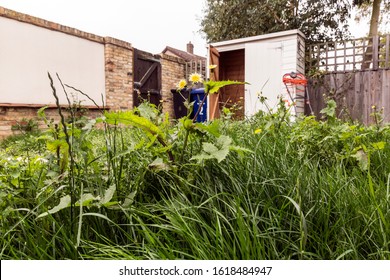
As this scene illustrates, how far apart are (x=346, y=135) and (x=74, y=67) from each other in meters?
5.79

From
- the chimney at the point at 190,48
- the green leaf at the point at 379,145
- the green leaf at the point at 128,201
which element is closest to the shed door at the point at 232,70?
the green leaf at the point at 379,145

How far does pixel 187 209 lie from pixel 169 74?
8277 mm

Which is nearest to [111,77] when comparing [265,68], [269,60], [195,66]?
[195,66]

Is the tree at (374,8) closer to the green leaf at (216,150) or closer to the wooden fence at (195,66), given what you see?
the wooden fence at (195,66)

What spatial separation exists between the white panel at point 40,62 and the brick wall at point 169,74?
233cm

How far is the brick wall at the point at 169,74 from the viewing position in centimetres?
854

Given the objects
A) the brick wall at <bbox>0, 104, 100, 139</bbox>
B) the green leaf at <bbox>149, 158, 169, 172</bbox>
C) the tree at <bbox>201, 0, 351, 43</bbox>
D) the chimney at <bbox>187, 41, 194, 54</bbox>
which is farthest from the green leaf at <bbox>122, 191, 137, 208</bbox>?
the chimney at <bbox>187, 41, 194, 54</bbox>

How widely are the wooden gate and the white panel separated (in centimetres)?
124

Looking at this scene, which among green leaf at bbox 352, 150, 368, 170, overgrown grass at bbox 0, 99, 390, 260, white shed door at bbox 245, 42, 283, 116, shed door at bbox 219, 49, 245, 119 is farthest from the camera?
shed door at bbox 219, 49, 245, 119

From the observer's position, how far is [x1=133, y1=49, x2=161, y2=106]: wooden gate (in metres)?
7.64

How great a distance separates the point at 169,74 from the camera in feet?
28.9

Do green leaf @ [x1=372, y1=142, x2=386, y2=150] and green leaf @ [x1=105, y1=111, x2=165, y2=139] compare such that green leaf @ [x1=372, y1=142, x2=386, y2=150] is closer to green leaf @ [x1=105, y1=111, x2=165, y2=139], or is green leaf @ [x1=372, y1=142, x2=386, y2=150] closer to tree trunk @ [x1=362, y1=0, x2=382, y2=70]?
green leaf @ [x1=105, y1=111, x2=165, y2=139]

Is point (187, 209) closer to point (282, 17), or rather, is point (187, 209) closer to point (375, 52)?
point (375, 52)

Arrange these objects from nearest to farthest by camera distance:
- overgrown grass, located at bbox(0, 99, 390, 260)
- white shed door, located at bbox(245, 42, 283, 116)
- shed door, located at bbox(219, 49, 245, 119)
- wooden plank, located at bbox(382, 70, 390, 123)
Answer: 1. overgrown grass, located at bbox(0, 99, 390, 260)
2. wooden plank, located at bbox(382, 70, 390, 123)
3. white shed door, located at bbox(245, 42, 283, 116)
4. shed door, located at bbox(219, 49, 245, 119)
